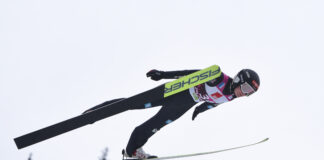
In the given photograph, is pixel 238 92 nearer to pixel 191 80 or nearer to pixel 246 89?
pixel 246 89

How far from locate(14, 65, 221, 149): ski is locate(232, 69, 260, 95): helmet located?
39 cm

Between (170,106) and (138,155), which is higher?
(170,106)

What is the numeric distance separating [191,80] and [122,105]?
3.94 feet

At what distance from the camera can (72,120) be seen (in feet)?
21.9

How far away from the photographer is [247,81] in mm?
6004

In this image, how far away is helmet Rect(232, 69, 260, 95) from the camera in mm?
6012

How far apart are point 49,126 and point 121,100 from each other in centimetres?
142

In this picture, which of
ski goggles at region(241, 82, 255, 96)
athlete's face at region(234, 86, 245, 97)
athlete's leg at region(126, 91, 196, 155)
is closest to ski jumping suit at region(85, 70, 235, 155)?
athlete's leg at region(126, 91, 196, 155)

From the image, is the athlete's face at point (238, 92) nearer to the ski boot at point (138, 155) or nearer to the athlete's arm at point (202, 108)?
the athlete's arm at point (202, 108)

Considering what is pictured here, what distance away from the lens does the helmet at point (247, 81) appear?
19.7 ft

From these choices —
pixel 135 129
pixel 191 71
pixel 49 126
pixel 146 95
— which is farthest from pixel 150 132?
pixel 49 126

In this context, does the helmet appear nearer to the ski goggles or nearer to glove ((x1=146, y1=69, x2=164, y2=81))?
the ski goggles

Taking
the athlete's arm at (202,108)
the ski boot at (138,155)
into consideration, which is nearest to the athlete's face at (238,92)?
the athlete's arm at (202,108)

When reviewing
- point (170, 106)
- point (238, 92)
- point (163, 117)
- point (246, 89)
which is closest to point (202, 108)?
point (170, 106)
